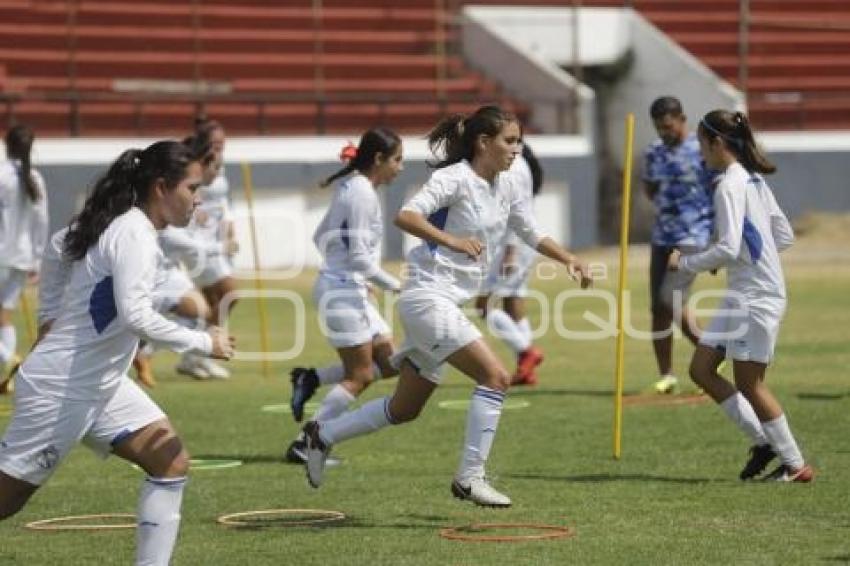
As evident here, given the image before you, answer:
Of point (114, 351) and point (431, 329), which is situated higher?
point (114, 351)

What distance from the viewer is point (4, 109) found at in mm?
27703

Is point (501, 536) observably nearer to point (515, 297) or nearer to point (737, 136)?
point (737, 136)

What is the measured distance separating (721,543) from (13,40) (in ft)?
74.4

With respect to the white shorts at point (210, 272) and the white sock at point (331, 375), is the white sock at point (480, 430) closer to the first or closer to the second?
the white sock at point (331, 375)

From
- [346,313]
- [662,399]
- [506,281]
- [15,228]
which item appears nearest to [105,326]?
[346,313]

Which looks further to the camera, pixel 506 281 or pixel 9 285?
pixel 506 281

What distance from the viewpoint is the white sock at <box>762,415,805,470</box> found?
10.1m

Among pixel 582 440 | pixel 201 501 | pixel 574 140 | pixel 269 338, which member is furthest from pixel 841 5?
pixel 201 501

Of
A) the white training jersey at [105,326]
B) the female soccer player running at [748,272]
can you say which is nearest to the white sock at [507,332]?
the female soccer player running at [748,272]

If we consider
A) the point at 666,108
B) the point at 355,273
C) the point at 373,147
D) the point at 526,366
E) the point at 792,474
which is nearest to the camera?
the point at 792,474

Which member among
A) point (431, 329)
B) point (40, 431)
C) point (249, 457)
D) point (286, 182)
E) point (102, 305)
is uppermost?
point (102, 305)

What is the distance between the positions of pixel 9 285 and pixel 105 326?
926 centimetres

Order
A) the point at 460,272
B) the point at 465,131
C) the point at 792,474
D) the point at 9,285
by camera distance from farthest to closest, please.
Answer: the point at 9,285 < the point at 792,474 < the point at 465,131 < the point at 460,272

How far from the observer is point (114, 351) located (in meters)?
7.14
